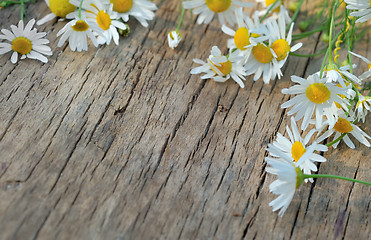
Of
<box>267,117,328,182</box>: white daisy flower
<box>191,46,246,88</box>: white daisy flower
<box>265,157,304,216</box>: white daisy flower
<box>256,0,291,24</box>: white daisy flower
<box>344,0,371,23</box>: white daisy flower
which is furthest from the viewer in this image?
<box>256,0,291,24</box>: white daisy flower

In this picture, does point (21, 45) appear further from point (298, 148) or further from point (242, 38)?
point (298, 148)

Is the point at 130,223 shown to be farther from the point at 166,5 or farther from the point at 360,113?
the point at 166,5

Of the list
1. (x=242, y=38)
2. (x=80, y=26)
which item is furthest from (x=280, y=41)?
(x=80, y=26)

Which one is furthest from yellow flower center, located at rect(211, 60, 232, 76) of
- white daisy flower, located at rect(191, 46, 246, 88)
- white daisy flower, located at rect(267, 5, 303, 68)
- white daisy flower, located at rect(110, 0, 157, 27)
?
white daisy flower, located at rect(110, 0, 157, 27)

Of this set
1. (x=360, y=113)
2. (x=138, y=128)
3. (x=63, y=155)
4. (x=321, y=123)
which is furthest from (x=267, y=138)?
(x=63, y=155)

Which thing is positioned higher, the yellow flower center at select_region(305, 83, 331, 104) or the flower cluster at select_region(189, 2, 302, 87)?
the flower cluster at select_region(189, 2, 302, 87)

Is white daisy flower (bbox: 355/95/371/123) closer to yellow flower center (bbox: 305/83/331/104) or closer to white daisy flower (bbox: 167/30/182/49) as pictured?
yellow flower center (bbox: 305/83/331/104)
